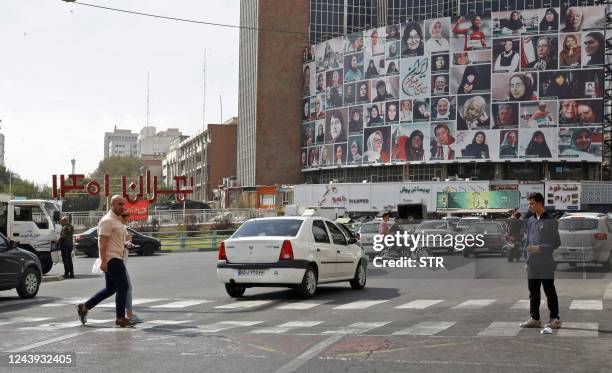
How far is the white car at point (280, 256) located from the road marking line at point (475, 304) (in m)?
3.03

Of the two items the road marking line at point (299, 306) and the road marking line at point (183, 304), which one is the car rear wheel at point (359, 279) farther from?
the road marking line at point (183, 304)

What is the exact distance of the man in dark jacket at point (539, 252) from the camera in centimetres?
1120

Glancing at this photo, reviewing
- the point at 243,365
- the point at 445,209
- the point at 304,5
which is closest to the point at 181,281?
the point at 243,365

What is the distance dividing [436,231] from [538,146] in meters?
66.0

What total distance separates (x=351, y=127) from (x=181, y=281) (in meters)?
→ 89.9

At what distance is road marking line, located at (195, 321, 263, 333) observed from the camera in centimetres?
1141

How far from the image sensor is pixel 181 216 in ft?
205

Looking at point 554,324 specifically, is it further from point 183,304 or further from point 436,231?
point 436,231

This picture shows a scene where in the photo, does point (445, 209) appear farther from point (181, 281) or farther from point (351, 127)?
point (181, 281)

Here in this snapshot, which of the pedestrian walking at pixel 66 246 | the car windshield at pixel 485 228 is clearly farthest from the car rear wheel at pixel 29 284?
the car windshield at pixel 485 228

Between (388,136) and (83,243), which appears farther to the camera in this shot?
(388,136)

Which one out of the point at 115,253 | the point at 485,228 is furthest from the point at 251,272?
the point at 485,228

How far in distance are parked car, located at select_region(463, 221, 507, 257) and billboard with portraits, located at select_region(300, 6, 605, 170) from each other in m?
64.0

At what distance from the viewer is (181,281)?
22.8 m
